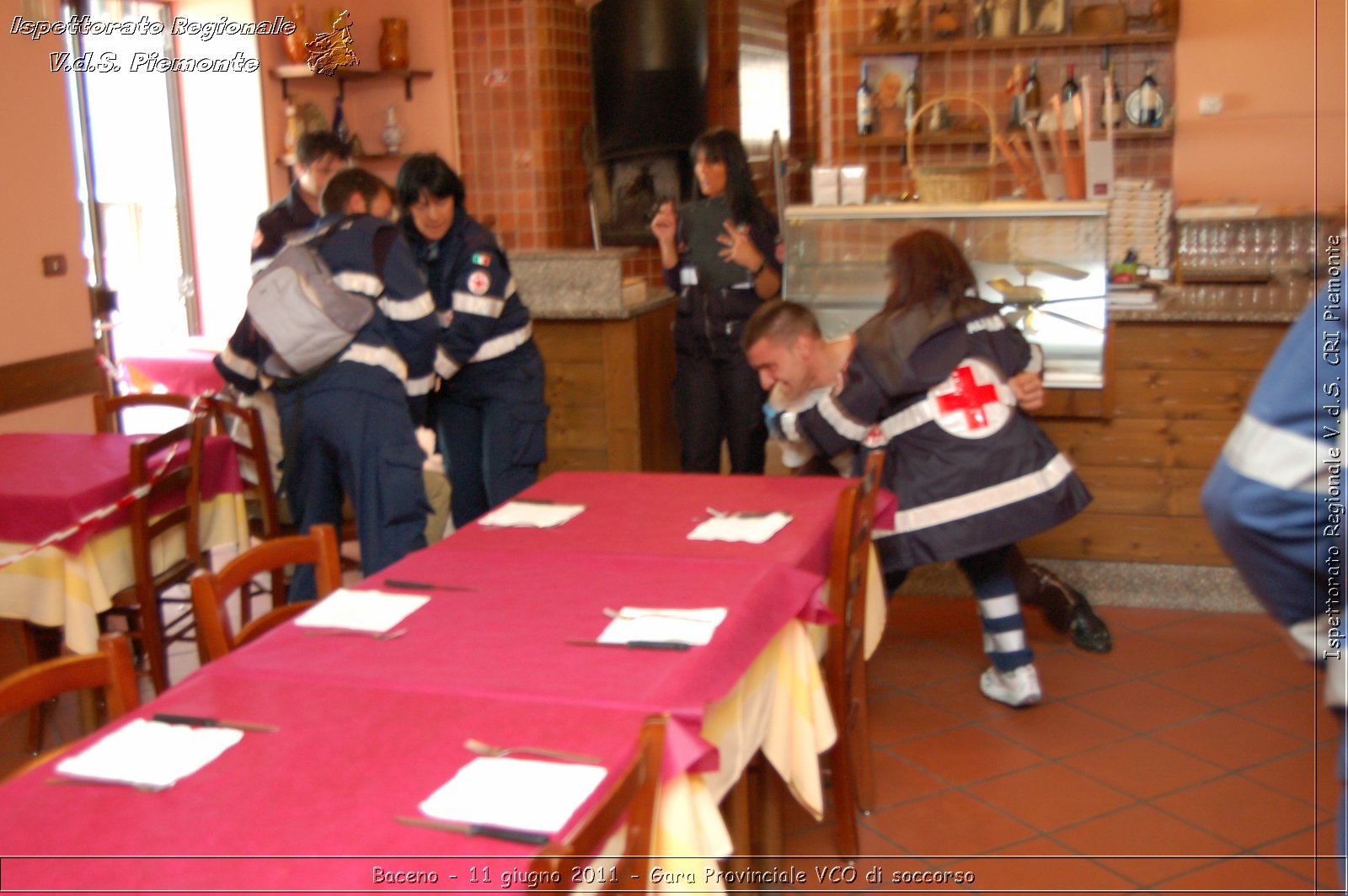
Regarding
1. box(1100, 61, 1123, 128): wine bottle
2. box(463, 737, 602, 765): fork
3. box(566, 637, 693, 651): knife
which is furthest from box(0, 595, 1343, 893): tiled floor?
box(1100, 61, 1123, 128): wine bottle

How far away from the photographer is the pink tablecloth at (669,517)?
2.79m

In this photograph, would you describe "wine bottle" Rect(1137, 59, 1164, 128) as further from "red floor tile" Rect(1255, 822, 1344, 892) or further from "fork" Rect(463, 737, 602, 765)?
"fork" Rect(463, 737, 602, 765)

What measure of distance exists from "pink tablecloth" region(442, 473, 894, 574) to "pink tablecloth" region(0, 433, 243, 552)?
3.75ft

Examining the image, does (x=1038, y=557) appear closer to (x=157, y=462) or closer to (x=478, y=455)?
(x=478, y=455)

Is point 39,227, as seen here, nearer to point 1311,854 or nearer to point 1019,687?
point 1019,687

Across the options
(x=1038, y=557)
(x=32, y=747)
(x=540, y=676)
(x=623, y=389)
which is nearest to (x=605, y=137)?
(x=623, y=389)

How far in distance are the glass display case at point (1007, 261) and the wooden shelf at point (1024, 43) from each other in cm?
227

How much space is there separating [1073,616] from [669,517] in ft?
6.00

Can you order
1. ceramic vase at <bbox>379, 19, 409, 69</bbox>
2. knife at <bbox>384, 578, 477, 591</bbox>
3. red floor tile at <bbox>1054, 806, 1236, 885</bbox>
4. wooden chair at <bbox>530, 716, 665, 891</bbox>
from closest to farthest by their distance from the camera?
wooden chair at <bbox>530, 716, 665, 891</bbox>
knife at <bbox>384, 578, 477, 591</bbox>
red floor tile at <bbox>1054, 806, 1236, 885</bbox>
ceramic vase at <bbox>379, 19, 409, 69</bbox>

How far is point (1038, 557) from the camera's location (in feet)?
15.6

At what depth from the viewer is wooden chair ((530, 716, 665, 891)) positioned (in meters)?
1.39

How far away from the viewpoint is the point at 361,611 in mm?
2371

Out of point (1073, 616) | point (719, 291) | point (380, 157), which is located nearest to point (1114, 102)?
point (719, 291)

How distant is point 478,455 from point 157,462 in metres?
1.14
